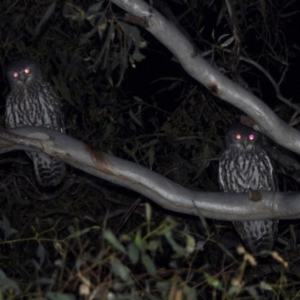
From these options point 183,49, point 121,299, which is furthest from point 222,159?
point 121,299

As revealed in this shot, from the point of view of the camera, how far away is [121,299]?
237cm

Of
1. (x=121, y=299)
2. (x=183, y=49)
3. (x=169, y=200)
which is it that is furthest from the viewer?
(x=169, y=200)

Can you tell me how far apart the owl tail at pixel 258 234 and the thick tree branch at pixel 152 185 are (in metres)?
1.68

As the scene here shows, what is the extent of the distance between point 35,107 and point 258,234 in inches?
44.3

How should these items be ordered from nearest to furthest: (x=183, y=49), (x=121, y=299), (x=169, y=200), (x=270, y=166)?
1. (x=121, y=299)
2. (x=183, y=49)
3. (x=169, y=200)
4. (x=270, y=166)

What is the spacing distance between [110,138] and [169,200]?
73.0 inches

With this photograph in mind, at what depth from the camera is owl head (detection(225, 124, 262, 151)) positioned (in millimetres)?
5096

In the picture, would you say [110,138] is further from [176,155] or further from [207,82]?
[207,82]

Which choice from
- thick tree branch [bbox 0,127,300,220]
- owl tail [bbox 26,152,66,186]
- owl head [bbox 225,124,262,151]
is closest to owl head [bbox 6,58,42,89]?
owl tail [bbox 26,152,66,186]

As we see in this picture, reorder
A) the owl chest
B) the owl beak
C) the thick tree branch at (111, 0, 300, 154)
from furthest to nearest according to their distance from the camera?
the owl beak
the owl chest
the thick tree branch at (111, 0, 300, 154)

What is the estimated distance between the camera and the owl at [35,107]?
5137 mm

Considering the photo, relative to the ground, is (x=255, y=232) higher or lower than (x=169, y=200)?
lower

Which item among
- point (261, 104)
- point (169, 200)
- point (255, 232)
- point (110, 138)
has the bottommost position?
point (255, 232)

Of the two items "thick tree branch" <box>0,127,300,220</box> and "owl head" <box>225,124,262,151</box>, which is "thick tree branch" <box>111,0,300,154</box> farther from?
"owl head" <box>225,124,262,151</box>
